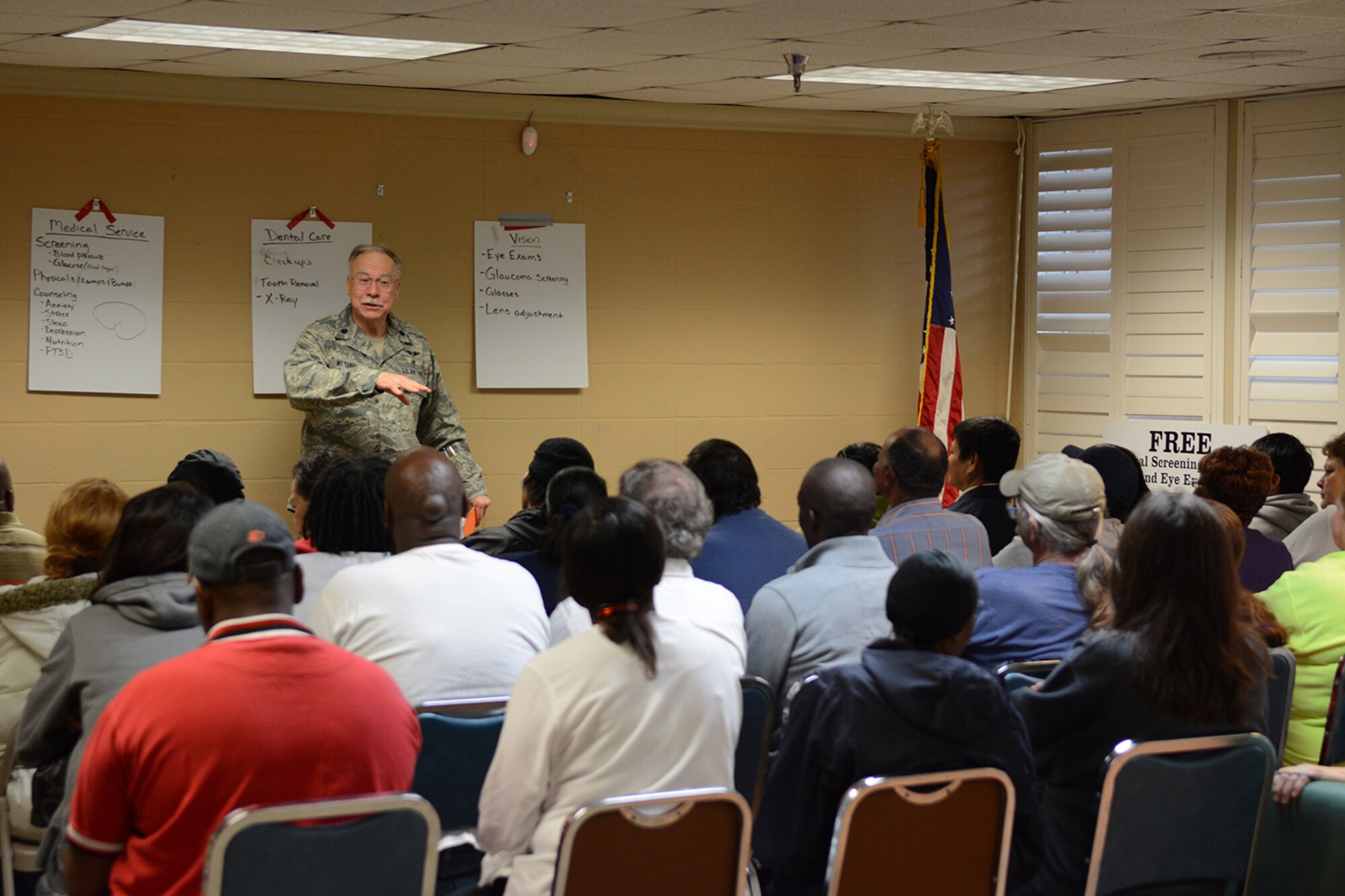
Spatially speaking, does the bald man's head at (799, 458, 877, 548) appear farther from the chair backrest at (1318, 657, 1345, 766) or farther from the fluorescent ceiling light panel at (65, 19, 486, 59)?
the fluorescent ceiling light panel at (65, 19, 486, 59)

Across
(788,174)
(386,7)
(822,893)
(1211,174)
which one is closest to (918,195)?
(788,174)

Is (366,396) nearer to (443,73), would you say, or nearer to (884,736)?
(443,73)

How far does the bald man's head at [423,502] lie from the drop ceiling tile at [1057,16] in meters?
2.41

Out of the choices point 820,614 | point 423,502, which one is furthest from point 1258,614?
point 423,502

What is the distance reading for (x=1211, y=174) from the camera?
6020 mm

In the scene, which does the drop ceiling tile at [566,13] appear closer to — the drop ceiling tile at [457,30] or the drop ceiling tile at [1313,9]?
the drop ceiling tile at [457,30]

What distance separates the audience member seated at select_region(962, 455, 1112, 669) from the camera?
9.29 feet

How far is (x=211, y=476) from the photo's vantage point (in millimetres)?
3918

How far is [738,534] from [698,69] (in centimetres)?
234

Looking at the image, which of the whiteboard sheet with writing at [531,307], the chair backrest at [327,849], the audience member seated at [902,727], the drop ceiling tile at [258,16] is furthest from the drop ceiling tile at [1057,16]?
the chair backrest at [327,849]

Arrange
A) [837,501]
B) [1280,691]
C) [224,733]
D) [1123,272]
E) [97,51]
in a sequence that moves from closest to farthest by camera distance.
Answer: [224,733], [1280,691], [837,501], [97,51], [1123,272]

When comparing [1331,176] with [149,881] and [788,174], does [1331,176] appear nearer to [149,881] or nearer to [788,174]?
[788,174]

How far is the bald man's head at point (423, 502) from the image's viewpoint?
2.77m

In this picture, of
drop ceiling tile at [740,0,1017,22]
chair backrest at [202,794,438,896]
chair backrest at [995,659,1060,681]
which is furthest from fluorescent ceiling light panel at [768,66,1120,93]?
chair backrest at [202,794,438,896]
